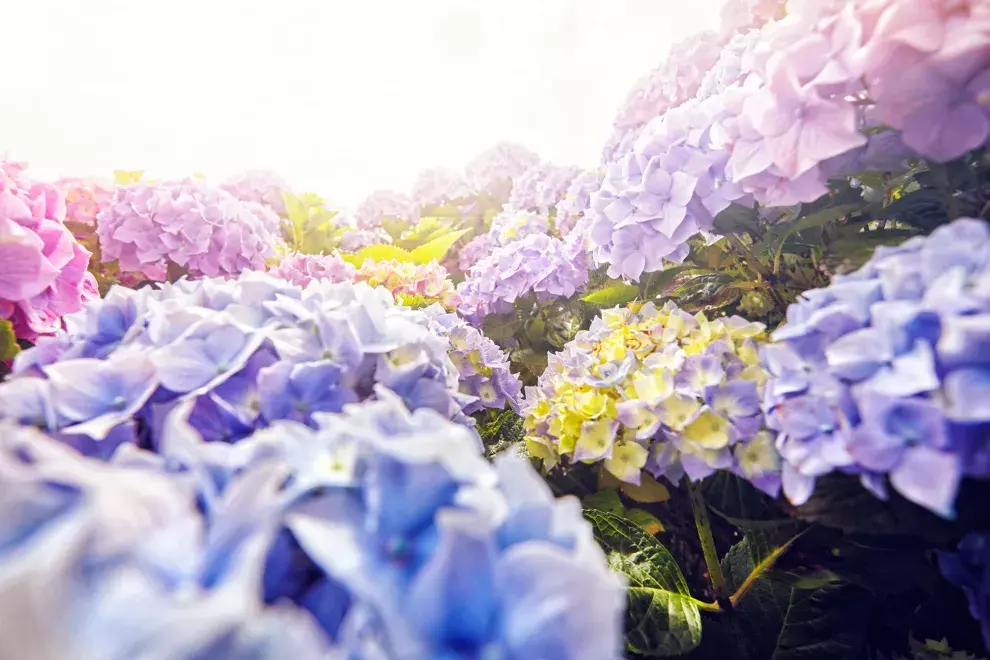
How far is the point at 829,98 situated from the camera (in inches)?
19.0

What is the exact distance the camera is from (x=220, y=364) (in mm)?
403

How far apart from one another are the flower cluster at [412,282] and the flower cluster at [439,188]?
862 millimetres

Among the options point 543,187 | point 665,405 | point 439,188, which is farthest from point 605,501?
point 439,188

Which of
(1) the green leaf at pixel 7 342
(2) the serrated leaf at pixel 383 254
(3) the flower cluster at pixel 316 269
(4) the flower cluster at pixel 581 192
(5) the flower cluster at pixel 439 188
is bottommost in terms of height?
(5) the flower cluster at pixel 439 188

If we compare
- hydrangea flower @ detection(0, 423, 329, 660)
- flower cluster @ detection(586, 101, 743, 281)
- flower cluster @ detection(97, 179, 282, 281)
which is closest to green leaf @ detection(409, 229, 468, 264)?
flower cluster @ detection(97, 179, 282, 281)

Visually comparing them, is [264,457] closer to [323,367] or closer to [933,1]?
[323,367]

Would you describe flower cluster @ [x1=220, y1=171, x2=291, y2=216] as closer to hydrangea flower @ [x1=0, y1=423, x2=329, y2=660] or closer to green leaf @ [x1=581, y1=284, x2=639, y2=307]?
green leaf @ [x1=581, y1=284, x2=639, y2=307]

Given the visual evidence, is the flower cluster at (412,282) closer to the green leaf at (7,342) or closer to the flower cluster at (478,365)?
the flower cluster at (478,365)

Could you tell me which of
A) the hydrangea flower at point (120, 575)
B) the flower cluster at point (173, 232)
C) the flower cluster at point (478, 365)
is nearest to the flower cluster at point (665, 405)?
the flower cluster at point (478, 365)

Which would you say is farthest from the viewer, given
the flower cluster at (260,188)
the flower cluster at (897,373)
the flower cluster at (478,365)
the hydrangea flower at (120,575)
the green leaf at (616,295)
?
the flower cluster at (260,188)

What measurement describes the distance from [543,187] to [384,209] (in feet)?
2.09

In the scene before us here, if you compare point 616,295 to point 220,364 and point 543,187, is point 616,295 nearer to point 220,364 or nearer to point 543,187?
point 220,364

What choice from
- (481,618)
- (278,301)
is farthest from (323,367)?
(481,618)

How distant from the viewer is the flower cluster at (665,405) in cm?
52
